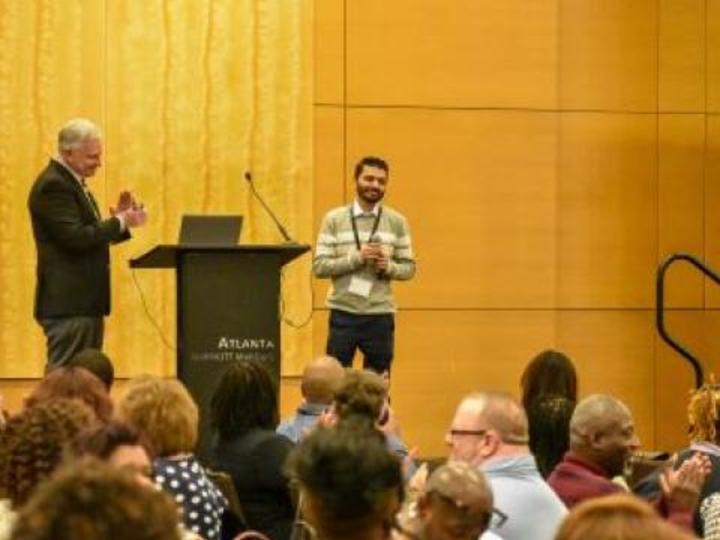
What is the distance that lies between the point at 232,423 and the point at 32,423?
7.31 ft

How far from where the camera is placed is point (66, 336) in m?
8.10

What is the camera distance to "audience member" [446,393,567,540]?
467 cm

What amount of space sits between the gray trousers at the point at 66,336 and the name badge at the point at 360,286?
1.59 m

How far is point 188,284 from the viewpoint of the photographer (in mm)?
8203

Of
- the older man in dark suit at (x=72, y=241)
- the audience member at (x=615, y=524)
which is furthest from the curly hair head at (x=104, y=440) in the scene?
the older man in dark suit at (x=72, y=241)

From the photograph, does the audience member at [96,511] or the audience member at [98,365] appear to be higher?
the audience member at [96,511]

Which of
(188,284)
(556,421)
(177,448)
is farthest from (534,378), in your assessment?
(177,448)

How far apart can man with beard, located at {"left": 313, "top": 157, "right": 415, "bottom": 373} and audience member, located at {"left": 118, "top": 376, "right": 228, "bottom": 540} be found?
4.27 metres

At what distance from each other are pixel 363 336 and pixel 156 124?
2.15 m

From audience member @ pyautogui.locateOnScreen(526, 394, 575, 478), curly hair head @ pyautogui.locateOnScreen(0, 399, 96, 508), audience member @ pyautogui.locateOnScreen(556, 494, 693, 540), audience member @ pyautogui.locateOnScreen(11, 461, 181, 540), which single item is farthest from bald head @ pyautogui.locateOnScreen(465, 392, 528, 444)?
audience member @ pyautogui.locateOnScreen(11, 461, 181, 540)

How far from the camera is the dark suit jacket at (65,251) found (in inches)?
316

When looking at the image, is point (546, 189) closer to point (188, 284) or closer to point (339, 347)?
point (339, 347)

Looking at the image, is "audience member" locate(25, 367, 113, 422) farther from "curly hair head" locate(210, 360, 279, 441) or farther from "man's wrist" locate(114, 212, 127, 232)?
"man's wrist" locate(114, 212, 127, 232)

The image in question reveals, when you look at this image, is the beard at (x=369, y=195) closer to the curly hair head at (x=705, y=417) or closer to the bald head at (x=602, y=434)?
the curly hair head at (x=705, y=417)
